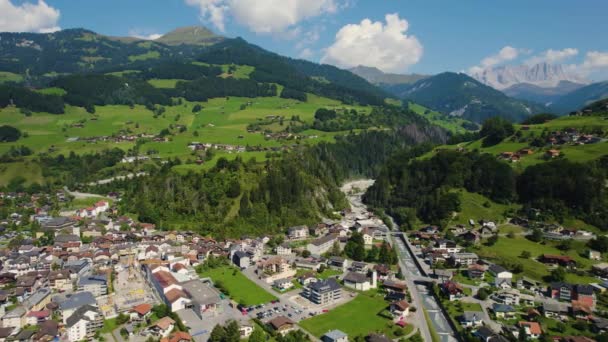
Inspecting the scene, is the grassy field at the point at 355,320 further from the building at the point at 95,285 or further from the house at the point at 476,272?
the building at the point at 95,285

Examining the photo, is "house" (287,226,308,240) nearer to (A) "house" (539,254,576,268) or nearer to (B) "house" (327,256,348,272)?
(B) "house" (327,256,348,272)

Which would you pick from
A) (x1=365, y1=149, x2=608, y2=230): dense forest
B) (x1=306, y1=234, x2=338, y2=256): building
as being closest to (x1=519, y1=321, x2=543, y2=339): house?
(x1=306, y1=234, x2=338, y2=256): building

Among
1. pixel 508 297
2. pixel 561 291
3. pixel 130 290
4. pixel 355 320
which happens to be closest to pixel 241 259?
pixel 130 290

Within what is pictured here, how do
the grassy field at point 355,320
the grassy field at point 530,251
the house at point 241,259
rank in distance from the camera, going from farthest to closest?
1. the house at point 241,259
2. the grassy field at point 530,251
3. the grassy field at point 355,320

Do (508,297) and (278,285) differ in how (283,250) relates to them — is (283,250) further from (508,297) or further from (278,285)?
(508,297)

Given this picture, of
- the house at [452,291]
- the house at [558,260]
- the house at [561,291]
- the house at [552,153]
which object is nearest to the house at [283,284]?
the house at [452,291]

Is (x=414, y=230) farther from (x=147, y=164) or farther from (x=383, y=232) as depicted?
(x=147, y=164)
